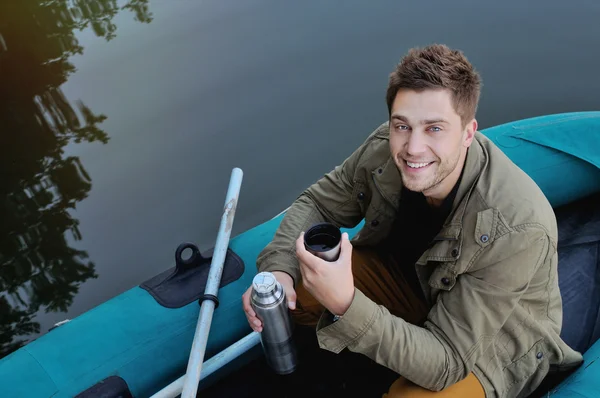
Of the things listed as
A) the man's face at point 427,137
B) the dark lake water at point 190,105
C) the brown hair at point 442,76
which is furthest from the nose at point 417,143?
the dark lake water at point 190,105

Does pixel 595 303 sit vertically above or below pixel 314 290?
below

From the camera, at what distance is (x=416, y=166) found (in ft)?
4.70

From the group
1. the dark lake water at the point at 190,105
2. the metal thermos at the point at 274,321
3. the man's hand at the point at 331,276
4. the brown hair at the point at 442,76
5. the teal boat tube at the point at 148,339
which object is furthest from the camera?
the dark lake water at the point at 190,105

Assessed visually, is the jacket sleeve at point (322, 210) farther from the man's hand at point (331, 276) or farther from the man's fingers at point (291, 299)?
the man's hand at point (331, 276)

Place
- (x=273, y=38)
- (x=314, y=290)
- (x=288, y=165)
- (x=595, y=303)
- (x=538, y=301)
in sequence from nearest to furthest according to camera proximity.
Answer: (x=314, y=290) → (x=538, y=301) → (x=595, y=303) → (x=288, y=165) → (x=273, y=38)

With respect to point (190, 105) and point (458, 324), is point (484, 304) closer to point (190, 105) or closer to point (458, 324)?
point (458, 324)

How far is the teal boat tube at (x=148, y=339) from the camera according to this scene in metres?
1.77

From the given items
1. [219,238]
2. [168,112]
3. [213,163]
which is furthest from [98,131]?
[219,238]

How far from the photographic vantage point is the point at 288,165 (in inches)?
143

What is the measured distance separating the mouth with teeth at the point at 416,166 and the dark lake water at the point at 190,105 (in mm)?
2009

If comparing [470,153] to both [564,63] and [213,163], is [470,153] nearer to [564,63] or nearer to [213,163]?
[213,163]

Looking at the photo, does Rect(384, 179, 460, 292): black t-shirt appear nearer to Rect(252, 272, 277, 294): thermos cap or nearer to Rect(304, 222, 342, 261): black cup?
Rect(304, 222, 342, 261): black cup

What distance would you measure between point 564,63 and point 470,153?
2.80 m

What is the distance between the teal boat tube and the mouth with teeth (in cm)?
77
